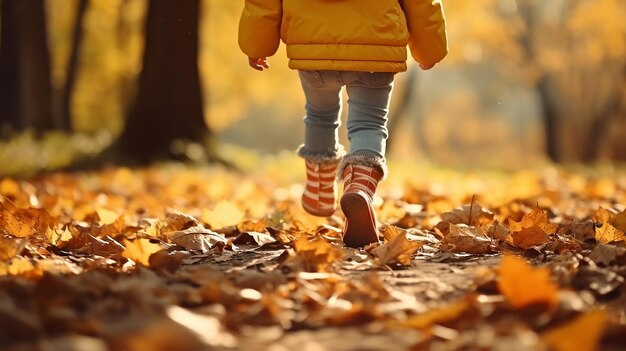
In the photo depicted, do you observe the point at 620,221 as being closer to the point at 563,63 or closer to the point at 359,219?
the point at 359,219

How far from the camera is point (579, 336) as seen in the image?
154 cm

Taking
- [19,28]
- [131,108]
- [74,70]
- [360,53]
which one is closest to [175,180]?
[131,108]

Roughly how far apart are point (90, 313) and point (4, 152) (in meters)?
8.71

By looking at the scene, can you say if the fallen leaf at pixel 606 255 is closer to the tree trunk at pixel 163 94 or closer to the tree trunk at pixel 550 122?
the tree trunk at pixel 163 94

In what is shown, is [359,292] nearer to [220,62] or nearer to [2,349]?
[2,349]

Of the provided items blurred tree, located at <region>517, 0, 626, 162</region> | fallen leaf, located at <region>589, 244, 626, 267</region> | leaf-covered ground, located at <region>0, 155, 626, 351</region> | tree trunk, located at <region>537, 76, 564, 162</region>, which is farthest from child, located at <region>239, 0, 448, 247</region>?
tree trunk, located at <region>537, 76, 564, 162</region>

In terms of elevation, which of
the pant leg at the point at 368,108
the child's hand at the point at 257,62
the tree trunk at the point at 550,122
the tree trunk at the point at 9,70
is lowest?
the tree trunk at the point at 550,122

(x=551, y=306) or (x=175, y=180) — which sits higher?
(x=551, y=306)

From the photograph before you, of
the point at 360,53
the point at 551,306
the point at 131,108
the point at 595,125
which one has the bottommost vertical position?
the point at 595,125

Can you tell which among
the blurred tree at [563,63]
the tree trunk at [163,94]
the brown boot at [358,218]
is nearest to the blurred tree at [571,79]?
the blurred tree at [563,63]

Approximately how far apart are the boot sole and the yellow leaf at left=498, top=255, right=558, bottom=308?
44.0 inches

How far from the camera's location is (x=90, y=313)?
185cm

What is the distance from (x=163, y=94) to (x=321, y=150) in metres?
6.20

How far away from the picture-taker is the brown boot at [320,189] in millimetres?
3621
